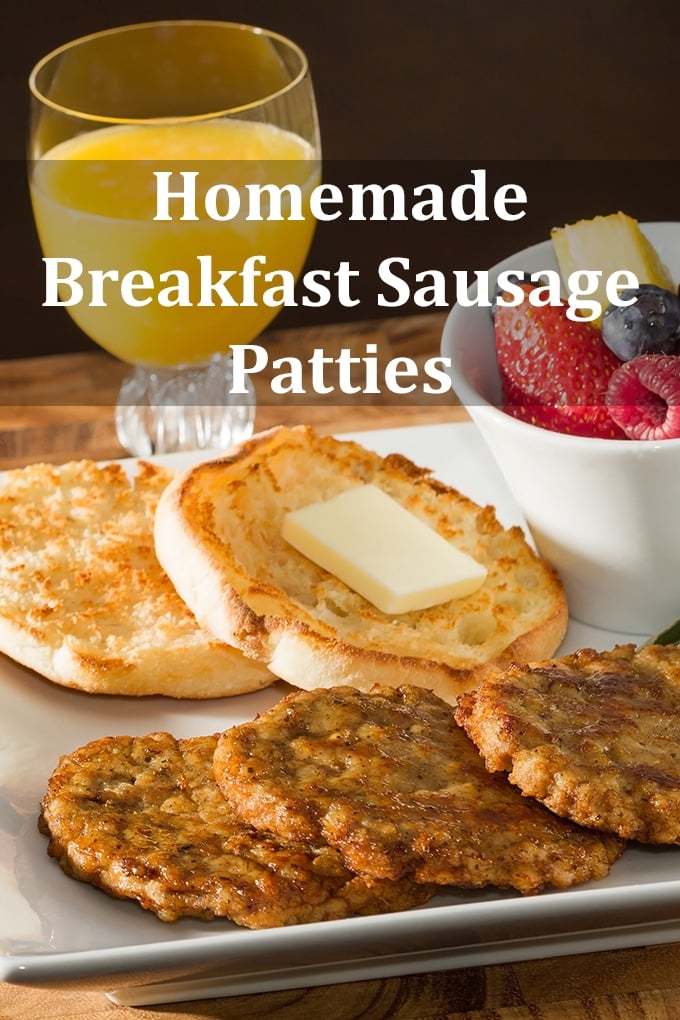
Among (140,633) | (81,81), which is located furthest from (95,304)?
(140,633)

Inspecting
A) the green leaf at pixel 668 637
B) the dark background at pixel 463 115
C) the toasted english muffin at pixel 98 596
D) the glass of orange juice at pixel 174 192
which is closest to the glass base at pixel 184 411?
the glass of orange juice at pixel 174 192

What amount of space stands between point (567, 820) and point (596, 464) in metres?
0.64

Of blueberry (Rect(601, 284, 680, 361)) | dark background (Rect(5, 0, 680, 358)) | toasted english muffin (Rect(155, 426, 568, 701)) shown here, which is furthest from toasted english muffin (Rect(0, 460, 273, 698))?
dark background (Rect(5, 0, 680, 358))

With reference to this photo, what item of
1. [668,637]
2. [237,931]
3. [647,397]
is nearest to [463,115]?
[647,397]

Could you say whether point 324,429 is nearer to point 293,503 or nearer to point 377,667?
point 293,503

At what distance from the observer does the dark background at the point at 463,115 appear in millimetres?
4902

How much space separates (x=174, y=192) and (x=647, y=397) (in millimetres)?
1168

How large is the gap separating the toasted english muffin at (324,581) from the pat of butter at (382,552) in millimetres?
35

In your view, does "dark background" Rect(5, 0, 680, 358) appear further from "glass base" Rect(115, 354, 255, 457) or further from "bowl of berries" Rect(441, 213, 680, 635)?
"bowl of berries" Rect(441, 213, 680, 635)

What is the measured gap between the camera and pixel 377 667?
196 cm

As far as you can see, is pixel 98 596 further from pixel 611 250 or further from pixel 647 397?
pixel 611 250

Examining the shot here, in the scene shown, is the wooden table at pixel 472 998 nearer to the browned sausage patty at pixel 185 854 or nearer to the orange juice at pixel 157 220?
the browned sausage patty at pixel 185 854

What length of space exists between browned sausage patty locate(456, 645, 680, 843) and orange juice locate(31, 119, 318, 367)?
4.51ft

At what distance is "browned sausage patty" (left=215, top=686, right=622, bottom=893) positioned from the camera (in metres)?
1.48
